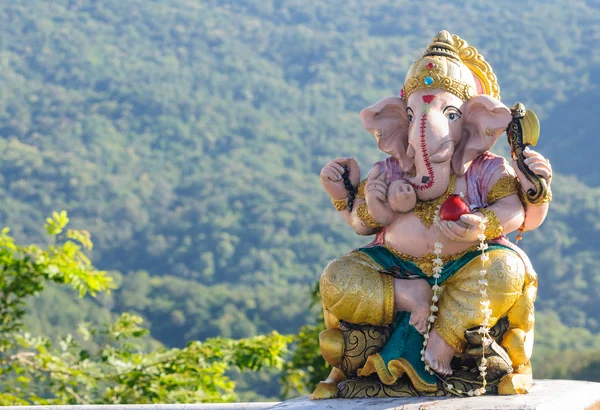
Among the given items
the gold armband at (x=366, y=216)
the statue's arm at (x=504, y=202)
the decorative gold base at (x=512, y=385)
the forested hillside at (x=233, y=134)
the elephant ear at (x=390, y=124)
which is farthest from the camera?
the forested hillside at (x=233, y=134)

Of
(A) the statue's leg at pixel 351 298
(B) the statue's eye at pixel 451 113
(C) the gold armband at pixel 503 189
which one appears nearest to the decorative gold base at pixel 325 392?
(A) the statue's leg at pixel 351 298

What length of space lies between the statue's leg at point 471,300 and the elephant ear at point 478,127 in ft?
1.83

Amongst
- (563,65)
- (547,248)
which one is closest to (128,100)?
(563,65)

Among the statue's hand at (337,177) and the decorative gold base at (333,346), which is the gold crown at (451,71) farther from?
the decorative gold base at (333,346)

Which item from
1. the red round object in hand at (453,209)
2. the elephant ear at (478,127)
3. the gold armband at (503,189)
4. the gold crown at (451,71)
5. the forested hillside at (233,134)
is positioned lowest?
the red round object in hand at (453,209)

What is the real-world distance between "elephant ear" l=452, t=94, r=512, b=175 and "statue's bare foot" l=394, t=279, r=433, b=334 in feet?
2.04

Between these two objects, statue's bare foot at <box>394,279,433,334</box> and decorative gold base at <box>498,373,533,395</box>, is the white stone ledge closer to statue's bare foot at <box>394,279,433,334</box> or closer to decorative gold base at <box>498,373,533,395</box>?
decorative gold base at <box>498,373,533,395</box>

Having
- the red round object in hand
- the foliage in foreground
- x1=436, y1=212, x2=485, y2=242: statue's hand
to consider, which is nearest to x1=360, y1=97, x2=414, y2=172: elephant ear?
the red round object in hand

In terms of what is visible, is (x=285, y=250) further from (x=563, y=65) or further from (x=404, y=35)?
(x=404, y=35)

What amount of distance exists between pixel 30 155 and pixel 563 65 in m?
18.2

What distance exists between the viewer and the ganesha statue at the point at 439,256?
5.29 m

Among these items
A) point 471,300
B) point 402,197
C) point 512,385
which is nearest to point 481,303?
point 471,300

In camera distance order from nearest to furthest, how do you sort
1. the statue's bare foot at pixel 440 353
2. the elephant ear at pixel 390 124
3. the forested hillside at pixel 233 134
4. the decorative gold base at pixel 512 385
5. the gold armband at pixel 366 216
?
the decorative gold base at pixel 512 385, the statue's bare foot at pixel 440 353, the gold armband at pixel 366 216, the elephant ear at pixel 390 124, the forested hillside at pixel 233 134

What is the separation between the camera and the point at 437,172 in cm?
554
